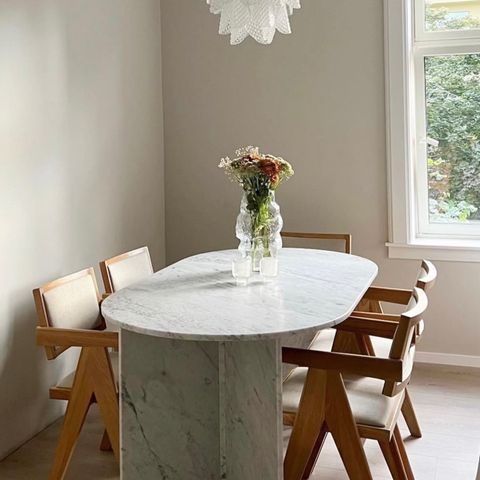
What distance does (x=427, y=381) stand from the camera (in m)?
3.62

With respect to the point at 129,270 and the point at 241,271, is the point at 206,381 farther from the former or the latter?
the point at 129,270

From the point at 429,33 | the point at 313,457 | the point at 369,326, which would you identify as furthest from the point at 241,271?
the point at 429,33

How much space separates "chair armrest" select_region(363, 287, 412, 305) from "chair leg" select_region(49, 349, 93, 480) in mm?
1190

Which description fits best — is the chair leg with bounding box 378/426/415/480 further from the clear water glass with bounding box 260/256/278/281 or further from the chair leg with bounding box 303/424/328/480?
the clear water glass with bounding box 260/256/278/281

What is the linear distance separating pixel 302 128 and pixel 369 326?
177 centimetres

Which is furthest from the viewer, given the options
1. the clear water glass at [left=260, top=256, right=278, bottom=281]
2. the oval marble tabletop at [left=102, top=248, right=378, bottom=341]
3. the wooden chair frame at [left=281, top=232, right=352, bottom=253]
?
the wooden chair frame at [left=281, top=232, right=352, bottom=253]

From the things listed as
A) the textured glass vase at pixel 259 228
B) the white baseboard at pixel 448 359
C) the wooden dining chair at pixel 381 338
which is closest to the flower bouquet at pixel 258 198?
the textured glass vase at pixel 259 228

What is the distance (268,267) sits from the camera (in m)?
2.67

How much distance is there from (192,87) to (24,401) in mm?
2052

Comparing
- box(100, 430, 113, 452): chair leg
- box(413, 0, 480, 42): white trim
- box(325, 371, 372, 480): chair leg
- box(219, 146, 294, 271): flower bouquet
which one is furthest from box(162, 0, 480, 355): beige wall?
box(325, 371, 372, 480): chair leg

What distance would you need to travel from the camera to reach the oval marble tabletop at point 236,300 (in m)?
1.99

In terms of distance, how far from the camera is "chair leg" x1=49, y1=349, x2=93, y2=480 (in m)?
2.41

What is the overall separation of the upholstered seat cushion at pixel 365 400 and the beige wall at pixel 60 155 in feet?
4.02

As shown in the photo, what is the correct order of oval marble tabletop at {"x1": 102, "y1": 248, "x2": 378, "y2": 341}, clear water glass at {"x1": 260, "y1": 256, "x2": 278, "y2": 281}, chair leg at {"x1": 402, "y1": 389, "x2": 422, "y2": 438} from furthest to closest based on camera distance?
chair leg at {"x1": 402, "y1": 389, "x2": 422, "y2": 438}
clear water glass at {"x1": 260, "y1": 256, "x2": 278, "y2": 281}
oval marble tabletop at {"x1": 102, "y1": 248, "x2": 378, "y2": 341}
